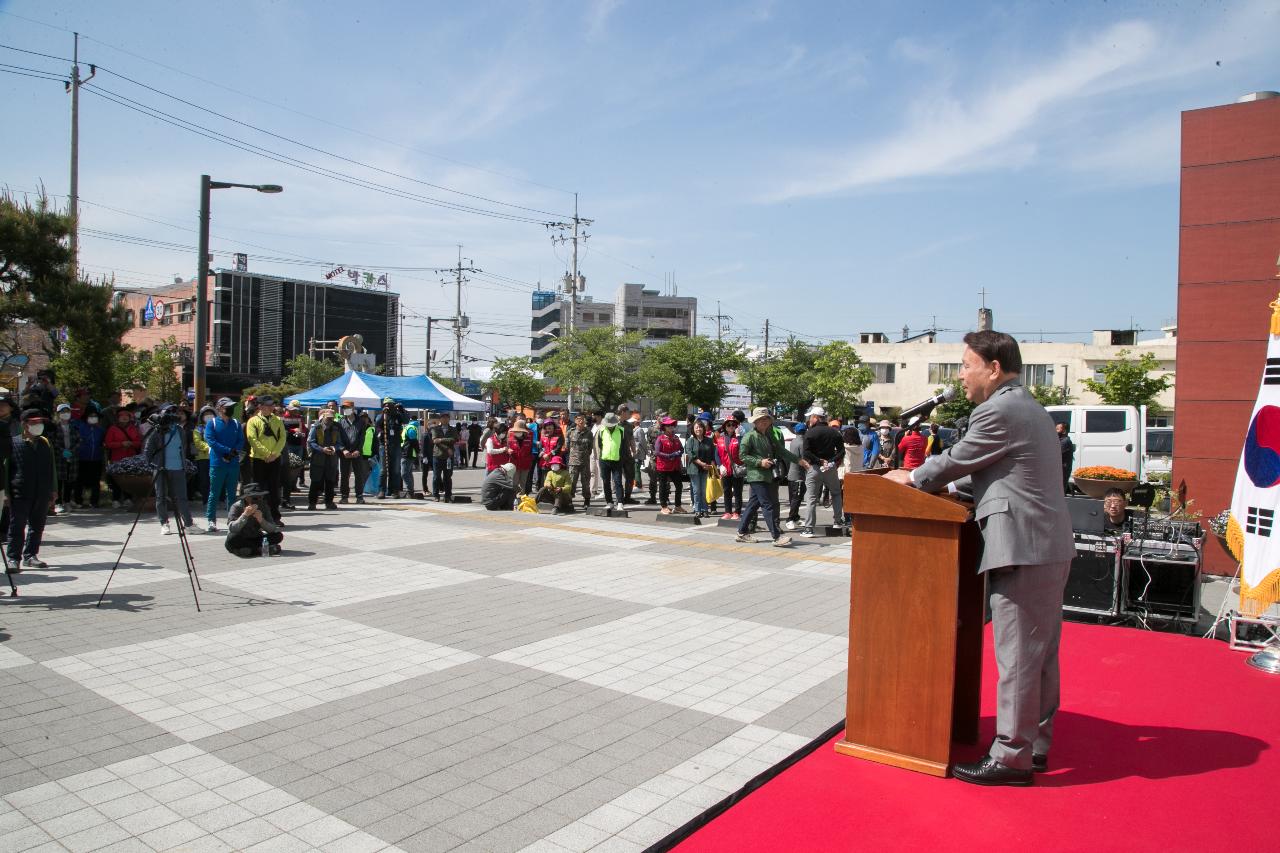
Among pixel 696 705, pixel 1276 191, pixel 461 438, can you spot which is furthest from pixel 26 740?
pixel 461 438

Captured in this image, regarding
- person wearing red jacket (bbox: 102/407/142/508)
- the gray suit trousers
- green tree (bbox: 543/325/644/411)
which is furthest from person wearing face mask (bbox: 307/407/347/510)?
green tree (bbox: 543/325/644/411)

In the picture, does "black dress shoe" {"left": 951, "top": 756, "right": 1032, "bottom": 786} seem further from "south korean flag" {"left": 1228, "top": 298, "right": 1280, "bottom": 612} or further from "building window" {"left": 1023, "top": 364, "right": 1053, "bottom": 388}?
"building window" {"left": 1023, "top": 364, "right": 1053, "bottom": 388}

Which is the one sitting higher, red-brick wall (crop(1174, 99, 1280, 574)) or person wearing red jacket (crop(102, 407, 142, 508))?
red-brick wall (crop(1174, 99, 1280, 574))

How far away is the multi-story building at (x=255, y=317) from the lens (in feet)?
306

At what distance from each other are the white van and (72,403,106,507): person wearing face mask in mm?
17618

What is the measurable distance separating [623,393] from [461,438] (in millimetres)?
26340

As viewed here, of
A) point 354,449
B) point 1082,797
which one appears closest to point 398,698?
point 1082,797

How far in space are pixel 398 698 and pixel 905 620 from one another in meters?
3.04

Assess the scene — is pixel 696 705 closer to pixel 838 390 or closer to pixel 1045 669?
pixel 1045 669

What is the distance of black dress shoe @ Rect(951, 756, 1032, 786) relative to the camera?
12.5ft

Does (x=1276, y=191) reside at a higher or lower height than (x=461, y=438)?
higher

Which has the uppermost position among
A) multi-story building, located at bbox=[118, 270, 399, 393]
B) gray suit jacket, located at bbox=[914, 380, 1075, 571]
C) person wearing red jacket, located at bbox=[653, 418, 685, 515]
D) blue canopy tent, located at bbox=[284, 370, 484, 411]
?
multi-story building, located at bbox=[118, 270, 399, 393]

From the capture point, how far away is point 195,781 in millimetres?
3984

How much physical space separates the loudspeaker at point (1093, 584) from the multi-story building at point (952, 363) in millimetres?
68586
